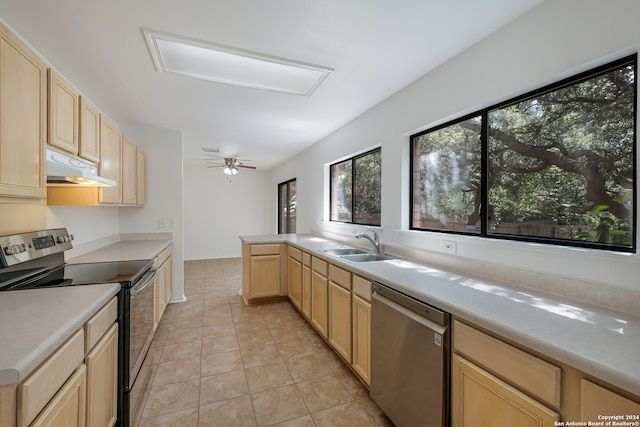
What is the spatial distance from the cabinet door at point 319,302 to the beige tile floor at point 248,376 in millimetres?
169

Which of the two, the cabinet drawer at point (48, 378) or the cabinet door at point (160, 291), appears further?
the cabinet door at point (160, 291)

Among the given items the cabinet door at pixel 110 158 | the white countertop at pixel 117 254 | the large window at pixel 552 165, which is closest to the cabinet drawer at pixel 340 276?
the large window at pixel 552 165

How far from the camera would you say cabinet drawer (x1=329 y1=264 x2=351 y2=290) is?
88.4 inches

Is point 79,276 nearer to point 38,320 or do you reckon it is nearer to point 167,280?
point 38,320

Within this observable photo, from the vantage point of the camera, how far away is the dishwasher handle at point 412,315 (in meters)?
1.34

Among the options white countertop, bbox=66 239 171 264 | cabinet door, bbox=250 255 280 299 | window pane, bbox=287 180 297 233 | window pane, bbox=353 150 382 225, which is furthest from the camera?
window pane, bbox=287 180 297 233

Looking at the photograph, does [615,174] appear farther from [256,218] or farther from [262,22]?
[256,218]

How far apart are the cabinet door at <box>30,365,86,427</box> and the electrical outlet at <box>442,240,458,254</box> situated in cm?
218

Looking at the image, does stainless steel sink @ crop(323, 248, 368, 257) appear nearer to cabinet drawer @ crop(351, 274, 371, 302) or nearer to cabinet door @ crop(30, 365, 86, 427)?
cabinet drawer @ crop(351, 274, 371, 302)

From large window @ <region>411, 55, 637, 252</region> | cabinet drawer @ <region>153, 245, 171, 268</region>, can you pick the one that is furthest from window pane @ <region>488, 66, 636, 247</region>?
cabinet drawer @ <region>153, 245, 171, 268</region>

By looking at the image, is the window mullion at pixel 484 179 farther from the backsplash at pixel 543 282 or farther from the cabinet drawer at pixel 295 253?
the cabinet drawer at pixel 295 253

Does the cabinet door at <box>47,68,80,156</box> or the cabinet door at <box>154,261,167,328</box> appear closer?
the cabinet door at <box>47,68,80,156</box>

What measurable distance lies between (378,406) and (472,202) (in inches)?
61.4

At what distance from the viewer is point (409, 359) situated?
154 centimetres
